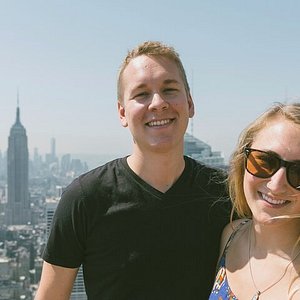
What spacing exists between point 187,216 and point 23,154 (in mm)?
97784

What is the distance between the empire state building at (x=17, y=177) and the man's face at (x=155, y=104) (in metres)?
75.2

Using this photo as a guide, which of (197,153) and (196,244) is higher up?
(196,244)

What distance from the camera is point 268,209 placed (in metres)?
1.97

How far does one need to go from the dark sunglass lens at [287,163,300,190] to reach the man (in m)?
0.58

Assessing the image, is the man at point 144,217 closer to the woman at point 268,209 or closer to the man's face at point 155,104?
the man's face at point 155,104

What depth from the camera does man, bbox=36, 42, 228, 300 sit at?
2.32 metres

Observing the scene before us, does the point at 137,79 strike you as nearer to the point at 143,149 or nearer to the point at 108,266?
the point at 143,149

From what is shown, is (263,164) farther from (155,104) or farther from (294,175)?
(155,104)

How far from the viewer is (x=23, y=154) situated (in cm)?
9706

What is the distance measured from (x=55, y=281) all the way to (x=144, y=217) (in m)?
0.54

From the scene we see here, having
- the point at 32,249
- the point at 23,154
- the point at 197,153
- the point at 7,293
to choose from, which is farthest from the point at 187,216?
the point at 23,154

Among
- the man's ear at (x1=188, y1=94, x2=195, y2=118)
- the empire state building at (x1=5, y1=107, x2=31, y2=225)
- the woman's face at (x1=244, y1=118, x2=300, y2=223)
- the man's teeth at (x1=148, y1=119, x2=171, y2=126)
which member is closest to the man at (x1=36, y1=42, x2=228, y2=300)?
the man's teeth at (x1=148, y1=119, x2=171, y2=126)

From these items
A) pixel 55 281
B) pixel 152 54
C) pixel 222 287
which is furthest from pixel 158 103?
pixel 55 281

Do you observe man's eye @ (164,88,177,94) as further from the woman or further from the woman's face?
the woman's face
